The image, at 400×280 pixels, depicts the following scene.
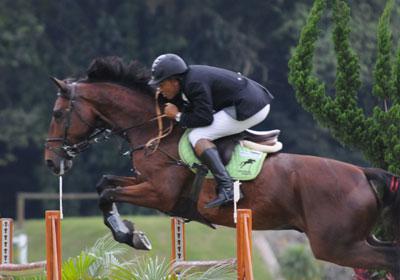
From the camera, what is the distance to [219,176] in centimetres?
888

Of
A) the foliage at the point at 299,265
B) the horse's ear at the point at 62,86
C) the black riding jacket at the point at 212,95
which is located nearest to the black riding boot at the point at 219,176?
the black riding jacket at the point at 212,95

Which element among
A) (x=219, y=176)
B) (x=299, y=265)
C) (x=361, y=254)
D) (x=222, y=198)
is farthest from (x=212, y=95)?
(x=299, y=265)

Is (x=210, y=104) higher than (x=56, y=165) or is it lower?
higher

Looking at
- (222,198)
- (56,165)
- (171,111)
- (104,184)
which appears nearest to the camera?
(222,198)

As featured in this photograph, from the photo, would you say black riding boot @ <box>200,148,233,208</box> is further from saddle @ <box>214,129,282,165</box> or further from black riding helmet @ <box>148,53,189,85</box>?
black riding helmet @ <box>148,53,189,85</box>

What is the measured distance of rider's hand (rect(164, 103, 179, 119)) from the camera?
9.19 metres

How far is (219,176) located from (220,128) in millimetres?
414

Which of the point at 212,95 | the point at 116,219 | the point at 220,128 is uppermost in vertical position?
the point at 212,95

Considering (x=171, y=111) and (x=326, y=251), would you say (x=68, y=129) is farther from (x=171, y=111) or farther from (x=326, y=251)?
(x=326, y=251)

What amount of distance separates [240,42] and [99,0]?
4076mm

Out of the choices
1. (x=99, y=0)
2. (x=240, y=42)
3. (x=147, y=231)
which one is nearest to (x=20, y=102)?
(x=99, y=0)

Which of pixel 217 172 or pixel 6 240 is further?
pixel 6 240

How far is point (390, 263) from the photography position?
8930mm

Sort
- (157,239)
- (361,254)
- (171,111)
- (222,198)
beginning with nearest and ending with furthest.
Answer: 1. (222,198)
2. (361,254)
3. (171,111)
4. (157,239)
